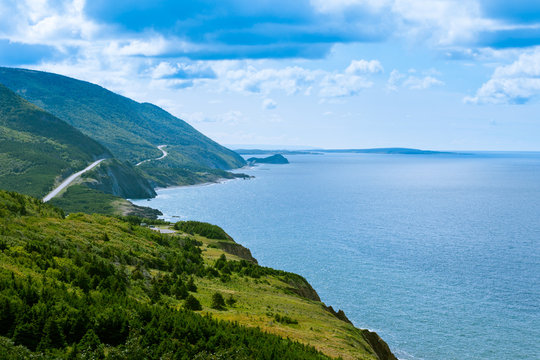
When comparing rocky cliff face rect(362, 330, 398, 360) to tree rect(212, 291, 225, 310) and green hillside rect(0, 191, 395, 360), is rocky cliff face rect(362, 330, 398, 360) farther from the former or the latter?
tree rect(212, 291, 225, 310)

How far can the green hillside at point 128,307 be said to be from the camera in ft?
72.8

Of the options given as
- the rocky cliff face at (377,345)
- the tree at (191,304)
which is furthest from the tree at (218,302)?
the rocky cliff face at (377,345)

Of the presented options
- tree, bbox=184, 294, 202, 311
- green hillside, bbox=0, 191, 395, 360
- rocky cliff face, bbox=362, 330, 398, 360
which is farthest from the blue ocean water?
tree, bbox=184, 294, 202, 311

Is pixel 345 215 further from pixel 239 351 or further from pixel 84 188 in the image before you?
pixel 239 351

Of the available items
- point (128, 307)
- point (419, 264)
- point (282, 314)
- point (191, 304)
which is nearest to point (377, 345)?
point (282, 314)

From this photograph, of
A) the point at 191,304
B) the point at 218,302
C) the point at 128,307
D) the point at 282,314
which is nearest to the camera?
the point at 128,307

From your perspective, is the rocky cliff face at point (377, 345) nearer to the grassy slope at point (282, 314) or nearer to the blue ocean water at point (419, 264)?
the grassy slope at point (282, 314)

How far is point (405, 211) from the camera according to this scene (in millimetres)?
170250

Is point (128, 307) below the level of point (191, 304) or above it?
above

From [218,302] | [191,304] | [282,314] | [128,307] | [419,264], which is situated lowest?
[419,264]

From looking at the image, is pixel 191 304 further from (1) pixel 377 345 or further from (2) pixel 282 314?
(1) pixel 377 345

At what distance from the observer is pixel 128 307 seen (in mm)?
26281

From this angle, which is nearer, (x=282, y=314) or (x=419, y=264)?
(x=282, y=314)

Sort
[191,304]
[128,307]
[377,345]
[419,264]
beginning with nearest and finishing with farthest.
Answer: [128,307] → [191,304] → [377,345] → [419,264]
